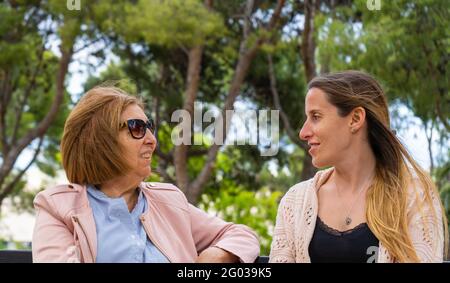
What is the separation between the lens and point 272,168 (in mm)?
9250

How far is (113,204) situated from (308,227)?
0.42 metres

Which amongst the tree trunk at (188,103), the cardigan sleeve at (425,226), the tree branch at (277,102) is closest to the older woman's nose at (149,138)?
the cardigan sleeve at (425,226)

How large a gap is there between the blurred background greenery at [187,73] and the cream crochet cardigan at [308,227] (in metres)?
5.10

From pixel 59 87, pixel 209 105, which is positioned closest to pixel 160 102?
pixel 209 105

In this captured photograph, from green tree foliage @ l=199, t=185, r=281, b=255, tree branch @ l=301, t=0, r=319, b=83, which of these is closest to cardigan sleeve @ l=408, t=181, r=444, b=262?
tree branch @ l=301, t=0, r=319, b=83

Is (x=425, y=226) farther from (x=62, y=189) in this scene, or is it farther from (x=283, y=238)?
(x=62, y=189)

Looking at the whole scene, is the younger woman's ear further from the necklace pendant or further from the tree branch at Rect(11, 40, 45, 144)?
the tree branch at Rect(11, 40, 45, 144)

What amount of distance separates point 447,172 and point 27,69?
5305mm

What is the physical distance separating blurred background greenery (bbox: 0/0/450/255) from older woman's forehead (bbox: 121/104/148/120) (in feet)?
17.1

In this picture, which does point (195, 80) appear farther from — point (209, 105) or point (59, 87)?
point (59, 87)

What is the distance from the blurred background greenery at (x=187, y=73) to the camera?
766 centimetres

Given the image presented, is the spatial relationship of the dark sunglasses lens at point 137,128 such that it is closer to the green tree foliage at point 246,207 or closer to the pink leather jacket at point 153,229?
the pink leather jacket at point 153,229

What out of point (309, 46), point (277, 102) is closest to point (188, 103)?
point (277, 102)

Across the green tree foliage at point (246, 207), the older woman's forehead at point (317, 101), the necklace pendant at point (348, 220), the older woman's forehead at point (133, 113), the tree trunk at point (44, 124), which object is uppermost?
the tree trunk at point (44, 124)
